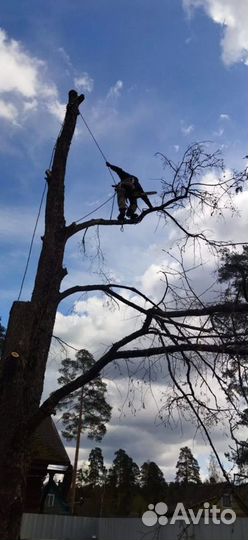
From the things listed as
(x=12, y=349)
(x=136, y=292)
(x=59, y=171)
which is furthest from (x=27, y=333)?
(x=59, y=171)

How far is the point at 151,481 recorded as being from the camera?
55.2 m

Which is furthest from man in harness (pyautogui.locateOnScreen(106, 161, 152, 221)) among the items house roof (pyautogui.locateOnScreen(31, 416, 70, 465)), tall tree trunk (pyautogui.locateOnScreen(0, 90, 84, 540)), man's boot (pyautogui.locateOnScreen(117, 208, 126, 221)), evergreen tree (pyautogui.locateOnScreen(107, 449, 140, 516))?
evergreen tree (pyautogui.locateOnScreen(107, 449, 140, 516))

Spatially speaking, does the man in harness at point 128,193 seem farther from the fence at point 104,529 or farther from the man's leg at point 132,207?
the fence at point 104,529

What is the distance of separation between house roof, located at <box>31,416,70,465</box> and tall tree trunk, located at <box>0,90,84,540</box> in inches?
337

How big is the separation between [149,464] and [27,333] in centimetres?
5813

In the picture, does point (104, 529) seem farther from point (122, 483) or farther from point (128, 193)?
point (122, 483)

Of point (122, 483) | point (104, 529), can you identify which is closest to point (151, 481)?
point (122, 483)

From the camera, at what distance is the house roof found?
48.1ft

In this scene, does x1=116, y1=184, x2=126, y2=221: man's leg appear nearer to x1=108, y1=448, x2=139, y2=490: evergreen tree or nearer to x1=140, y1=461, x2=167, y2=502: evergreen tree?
x1=140, y1=461, x2=167, y2=502: evergreen tree

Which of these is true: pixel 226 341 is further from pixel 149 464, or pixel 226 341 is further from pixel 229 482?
pixel 149 464

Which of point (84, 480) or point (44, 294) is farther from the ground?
point (84, 480)

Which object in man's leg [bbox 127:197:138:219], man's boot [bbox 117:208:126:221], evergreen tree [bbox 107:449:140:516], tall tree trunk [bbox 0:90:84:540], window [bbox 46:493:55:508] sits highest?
evergreen tree [bbox 107:449:140:516]

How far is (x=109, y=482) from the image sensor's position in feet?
184

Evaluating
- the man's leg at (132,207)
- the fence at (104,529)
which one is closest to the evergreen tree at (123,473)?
the fence at (104,529)
